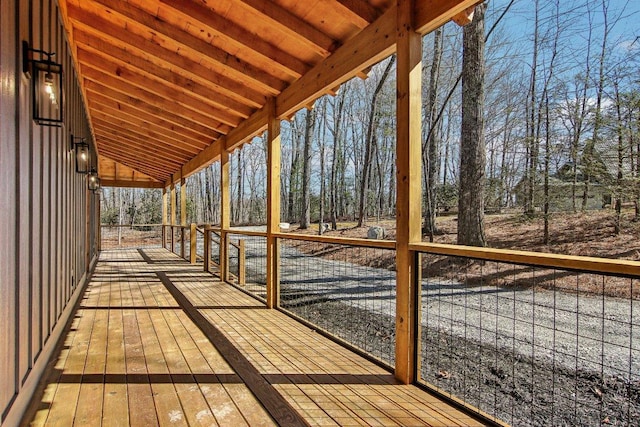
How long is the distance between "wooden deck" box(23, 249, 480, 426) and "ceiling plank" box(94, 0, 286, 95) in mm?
2525

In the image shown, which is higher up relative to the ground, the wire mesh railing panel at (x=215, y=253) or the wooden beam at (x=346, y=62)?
the wooden beam at (x=346, y=62)

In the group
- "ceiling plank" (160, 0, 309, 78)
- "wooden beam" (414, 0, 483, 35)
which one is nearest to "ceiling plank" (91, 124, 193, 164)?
"ceiling plank" (160, 0, 309, 78)

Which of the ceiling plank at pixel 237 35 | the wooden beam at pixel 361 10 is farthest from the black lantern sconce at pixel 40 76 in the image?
the wooden beam at pixel 361 10

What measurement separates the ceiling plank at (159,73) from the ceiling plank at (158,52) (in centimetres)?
19

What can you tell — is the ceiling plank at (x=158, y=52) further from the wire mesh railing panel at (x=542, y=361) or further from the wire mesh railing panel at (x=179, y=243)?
the wire mesh railing panel at (x=179, y=243)

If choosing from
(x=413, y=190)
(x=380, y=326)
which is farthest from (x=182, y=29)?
(x=380, y=326)

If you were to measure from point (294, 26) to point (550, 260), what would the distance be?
249 centimetres

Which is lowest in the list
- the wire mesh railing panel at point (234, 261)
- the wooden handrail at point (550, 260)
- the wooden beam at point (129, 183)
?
the wire mesh railing panel at point (234, 261)

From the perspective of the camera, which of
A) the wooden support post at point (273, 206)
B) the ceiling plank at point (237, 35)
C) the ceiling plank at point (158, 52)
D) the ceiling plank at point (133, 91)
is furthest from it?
the ceiling plank at point (133, 91)

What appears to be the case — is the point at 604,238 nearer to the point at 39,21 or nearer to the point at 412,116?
the point at 412,116

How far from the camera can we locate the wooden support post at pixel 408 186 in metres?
2.47

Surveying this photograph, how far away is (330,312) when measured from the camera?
571 cm

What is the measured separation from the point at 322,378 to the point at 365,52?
7.81 ft

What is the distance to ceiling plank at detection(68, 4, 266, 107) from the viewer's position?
12.3ft
